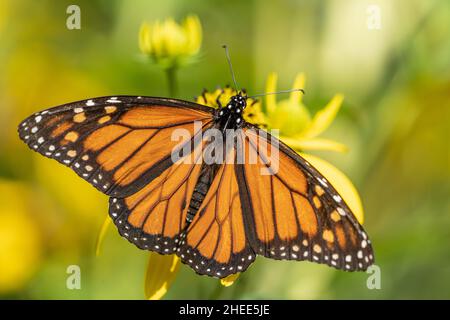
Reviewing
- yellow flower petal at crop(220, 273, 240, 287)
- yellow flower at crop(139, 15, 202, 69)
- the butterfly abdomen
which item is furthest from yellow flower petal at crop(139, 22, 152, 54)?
yellow flower petal at crop(220, 273, 240, 287)

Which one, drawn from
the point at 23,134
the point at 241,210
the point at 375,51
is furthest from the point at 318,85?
the point at 23,134

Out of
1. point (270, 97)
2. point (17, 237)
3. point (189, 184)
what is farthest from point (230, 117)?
point (17, 237)

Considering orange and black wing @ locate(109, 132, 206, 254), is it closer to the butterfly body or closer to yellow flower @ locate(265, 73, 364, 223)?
the butterfly body

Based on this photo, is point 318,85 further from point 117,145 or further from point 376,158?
point 117,145

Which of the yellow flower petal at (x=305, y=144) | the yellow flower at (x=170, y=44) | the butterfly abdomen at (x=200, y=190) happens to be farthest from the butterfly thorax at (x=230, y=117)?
the yellow flower at (x=170, y=44)

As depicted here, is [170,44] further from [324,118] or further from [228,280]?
[228,280]

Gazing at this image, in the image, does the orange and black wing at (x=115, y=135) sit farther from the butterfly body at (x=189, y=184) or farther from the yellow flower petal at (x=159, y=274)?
the yellow flower petal at (x=159, y=274)
